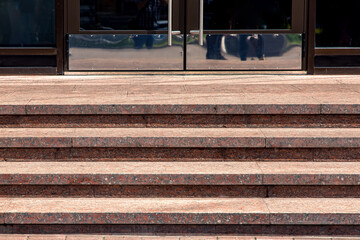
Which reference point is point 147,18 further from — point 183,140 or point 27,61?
point 183,140

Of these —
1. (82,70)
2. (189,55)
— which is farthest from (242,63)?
(82,70)

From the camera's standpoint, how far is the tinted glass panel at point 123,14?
9.02m

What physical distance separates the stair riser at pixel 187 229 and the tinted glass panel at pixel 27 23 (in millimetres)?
4498

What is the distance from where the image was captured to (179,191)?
544 centimetres

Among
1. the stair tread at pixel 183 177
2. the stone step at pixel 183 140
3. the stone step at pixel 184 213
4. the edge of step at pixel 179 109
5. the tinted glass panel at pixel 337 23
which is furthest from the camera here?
the tinted glass panel at pixel 337 23

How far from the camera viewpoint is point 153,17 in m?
9.12

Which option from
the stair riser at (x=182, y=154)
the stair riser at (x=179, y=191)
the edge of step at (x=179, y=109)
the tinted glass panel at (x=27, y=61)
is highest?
the tinted glass panel at (x=27, y=61)

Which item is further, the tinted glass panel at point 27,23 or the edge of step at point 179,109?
the tinted glass panel at point 27,23

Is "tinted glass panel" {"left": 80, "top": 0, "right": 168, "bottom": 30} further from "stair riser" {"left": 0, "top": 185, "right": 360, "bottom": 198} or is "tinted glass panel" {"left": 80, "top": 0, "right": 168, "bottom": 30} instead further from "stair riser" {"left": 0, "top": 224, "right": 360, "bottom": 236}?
"stair riser" {"left": 0, "top": 224, "right": 360, "bottom": 236}

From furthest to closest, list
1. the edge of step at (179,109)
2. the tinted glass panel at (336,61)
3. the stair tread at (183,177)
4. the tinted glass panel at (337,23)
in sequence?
1. the tinted glass panel at (336,61)
2. the tinted glass panel at (337,23)
3. the edge of step at (179,109)
4. the stair tread at (183,177)

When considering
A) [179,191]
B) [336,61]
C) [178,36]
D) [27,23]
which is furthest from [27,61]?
[179,191]

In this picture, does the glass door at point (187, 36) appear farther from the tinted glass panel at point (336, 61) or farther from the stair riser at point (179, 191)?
the stair riser at point (179, 191)

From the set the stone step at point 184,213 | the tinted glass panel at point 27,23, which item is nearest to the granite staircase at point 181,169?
the stone step at point 184,213

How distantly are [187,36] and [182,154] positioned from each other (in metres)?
3.62
